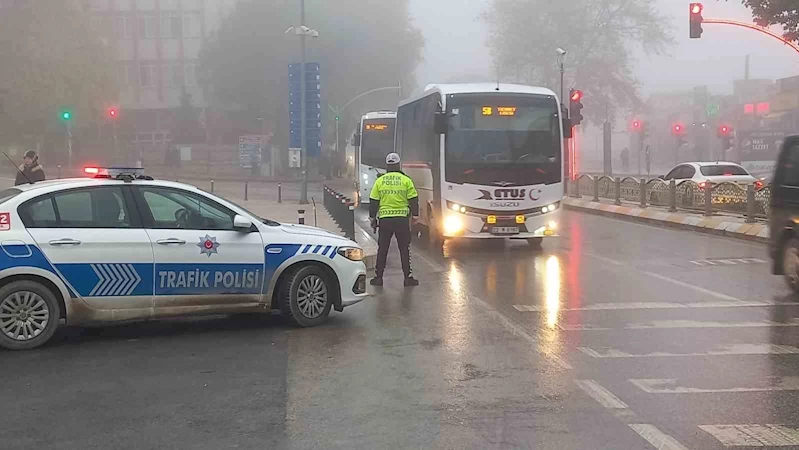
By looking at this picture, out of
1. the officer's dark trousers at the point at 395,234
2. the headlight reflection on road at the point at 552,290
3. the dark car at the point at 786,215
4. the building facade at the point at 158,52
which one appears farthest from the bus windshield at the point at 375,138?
the building facade at the point at 158,52

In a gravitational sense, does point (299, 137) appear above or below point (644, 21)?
below

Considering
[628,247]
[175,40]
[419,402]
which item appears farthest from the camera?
[175,40]

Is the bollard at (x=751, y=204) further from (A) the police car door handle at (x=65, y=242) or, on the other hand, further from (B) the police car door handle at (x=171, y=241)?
(A) the police car door handle at (x=65, y=242)

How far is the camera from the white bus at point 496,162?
1602 centimetres

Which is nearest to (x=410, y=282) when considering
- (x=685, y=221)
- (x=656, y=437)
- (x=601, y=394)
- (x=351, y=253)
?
(x=351, y=253)

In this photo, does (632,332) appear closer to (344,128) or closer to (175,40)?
(344,128)

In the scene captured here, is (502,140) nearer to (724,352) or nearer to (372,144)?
(724,352)

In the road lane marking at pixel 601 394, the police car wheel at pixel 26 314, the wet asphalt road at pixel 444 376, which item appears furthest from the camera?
the police car wheel at pixel 26 314

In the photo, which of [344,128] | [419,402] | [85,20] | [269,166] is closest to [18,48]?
[85,20]

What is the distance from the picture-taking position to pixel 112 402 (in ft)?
20.2

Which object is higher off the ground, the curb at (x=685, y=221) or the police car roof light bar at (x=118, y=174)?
the police car roof light bar at (x=118, y=174)

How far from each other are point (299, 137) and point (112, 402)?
25.4 metres

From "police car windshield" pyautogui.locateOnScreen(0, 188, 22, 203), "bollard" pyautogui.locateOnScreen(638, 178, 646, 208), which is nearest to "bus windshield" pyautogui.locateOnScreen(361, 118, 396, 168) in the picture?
"bollard" pyautogui.locateOnScreen(638, 178, 646, 208)

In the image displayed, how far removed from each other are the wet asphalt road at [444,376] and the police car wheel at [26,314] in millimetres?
203
